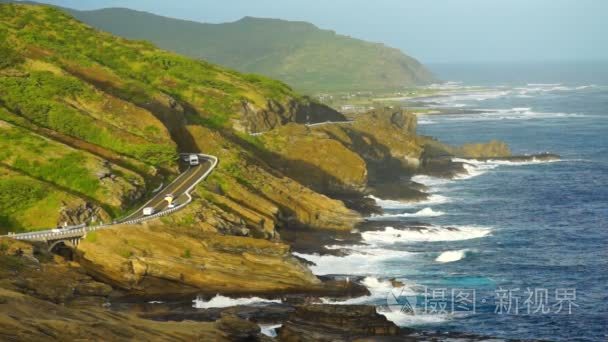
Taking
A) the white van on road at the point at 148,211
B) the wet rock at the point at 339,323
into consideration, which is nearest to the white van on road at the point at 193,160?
the white van on road at the point at 148,211

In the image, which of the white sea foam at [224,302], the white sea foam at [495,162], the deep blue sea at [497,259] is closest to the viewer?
the deep blue sea at [497,259]

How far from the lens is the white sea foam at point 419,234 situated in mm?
96250

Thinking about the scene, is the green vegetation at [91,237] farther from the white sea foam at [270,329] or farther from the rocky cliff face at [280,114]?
the rocky cliff face at [280,114]

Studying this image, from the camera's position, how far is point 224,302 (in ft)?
230

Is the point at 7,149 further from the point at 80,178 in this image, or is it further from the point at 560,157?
the point at 560,157

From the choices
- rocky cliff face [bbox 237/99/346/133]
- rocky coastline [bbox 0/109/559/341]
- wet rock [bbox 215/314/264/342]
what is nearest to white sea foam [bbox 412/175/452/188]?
rocky cliff face [bbox 237/99/346/133]

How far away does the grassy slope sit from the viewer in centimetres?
8694

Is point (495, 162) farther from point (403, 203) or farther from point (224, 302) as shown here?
point (224, 302)

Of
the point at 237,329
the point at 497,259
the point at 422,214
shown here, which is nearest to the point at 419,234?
the point at 497,259

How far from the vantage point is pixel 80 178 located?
8762 centimetres

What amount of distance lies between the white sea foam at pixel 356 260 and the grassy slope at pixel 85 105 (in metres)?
19.3

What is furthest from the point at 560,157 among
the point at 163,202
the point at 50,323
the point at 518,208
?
the point at 50,323

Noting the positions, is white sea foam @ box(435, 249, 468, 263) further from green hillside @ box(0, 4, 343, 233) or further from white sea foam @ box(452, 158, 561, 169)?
white sea foam @ box(452, 158, 561, 169)

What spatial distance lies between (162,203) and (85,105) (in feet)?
85.3
